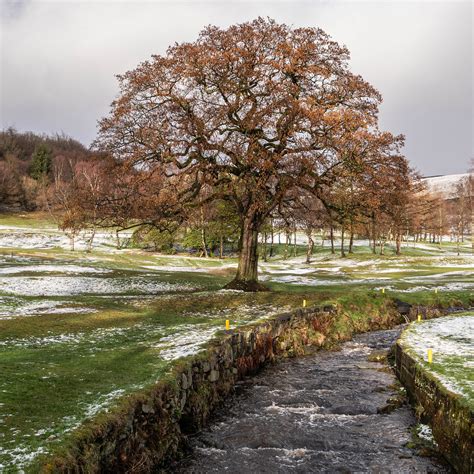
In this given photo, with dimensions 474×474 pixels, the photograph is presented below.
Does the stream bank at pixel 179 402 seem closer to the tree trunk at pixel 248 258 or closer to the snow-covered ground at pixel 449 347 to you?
the snow-covered ground at pixel 449 347

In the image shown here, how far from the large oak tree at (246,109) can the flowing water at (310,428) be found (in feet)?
42.6

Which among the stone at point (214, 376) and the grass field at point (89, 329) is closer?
the grass field at point (89, 329)

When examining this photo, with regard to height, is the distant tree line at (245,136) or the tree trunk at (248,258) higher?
the distant tree line at (245,136)

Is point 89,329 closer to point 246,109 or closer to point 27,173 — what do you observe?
point 246,109

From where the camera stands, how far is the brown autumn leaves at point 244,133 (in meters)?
25.8

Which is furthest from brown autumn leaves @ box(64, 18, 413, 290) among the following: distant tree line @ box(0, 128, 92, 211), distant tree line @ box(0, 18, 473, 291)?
distant tree line @ box(0, 128, 92, 211)

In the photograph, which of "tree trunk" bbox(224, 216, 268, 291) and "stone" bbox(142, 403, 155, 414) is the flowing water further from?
"tree trunk" bbox(224, 216, 268, 291)

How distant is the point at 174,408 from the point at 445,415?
6.52 meters

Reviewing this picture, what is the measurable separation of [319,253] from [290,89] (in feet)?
199

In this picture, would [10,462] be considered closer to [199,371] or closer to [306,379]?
[199,371]

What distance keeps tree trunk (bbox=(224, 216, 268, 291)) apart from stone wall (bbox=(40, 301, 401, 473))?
379 inches

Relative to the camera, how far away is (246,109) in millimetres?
28688

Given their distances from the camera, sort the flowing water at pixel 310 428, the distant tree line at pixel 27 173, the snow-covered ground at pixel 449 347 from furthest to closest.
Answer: the distant tree line at pixel 27 173 < the snow-covered ground at pixel 449 347 < the flowing water at pixel 310 428

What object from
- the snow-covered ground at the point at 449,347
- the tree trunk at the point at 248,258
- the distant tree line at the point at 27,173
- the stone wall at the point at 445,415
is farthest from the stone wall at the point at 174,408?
the distant tree line at the point at 27,173
